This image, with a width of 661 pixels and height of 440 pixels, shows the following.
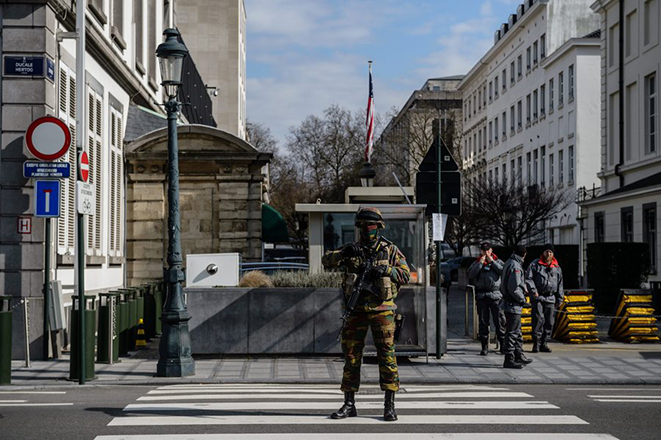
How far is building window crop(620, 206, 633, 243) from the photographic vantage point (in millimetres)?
37162

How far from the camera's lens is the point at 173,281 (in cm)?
1357

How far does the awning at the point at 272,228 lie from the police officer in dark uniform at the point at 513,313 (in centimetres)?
1359

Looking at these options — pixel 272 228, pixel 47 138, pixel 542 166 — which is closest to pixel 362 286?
pixel 47 138

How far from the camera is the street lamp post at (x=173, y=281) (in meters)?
13.5

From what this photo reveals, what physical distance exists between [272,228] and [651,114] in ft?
59.8

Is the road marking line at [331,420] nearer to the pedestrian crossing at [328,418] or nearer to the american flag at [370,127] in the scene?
Answer: the pedestrian crossing at [328,418]

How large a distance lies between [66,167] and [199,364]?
3459mm

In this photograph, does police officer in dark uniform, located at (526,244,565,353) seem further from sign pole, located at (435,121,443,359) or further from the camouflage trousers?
the camouflage trousers

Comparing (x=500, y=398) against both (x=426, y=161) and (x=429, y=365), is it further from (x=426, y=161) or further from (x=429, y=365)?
(x=426, y=161)

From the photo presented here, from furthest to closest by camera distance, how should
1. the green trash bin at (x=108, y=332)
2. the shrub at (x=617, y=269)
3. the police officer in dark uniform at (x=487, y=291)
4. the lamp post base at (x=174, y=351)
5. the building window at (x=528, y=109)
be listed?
1. the building window at (x=528, y=109)
2. the shrub at (x=617, y=269)
3. the police officer in dark uniform at (x=487, y=291)
4. the green trash bin at (x=108, y=332)
5. the lamp post base at (x=174, y=351)

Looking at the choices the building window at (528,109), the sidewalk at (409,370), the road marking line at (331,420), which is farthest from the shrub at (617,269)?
the building window at (528,109)

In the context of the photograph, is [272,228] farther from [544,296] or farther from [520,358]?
[520,358]

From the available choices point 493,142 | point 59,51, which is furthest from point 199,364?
point 493,142

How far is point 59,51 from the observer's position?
16938 millimetres
